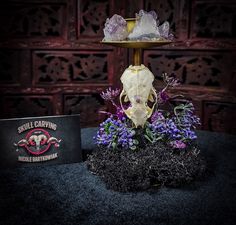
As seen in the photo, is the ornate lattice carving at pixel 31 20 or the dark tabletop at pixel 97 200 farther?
the ornate lattice carving at pixel 31 20

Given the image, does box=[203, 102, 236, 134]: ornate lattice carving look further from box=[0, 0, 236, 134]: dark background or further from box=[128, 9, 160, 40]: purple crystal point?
box=[128, 9, 160, 40]: purple crystal point

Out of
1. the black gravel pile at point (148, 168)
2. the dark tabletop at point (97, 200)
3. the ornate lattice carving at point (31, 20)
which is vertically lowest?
the dark tabletop at point (97, 200)

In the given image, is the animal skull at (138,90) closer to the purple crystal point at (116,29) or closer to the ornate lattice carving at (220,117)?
the purple crystal point at (116,29)

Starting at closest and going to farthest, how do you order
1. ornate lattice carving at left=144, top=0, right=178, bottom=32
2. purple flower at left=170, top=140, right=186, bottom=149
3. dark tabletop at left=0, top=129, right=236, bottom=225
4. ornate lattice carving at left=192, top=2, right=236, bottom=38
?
dark tabletop at left=0, top=129, right=236, bottom=225
purple flower at left=170, top=140, right=186, bottom=149
ornate lattice carving at left=192, top=2, right=236, bottom=38
ornate lattice carving at left=144, top=0, right=178, bottom=32

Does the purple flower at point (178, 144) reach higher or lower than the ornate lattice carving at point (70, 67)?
lower

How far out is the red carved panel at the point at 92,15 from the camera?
242 cm

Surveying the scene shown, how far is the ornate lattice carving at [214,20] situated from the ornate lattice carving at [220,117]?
1.48 feet

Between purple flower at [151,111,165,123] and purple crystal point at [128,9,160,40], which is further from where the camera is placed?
purple flower at [151,111,165,123]

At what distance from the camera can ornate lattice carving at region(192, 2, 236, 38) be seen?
88.4 inches

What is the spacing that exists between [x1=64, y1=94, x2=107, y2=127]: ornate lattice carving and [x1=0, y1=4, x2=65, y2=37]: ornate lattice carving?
1.51 ft

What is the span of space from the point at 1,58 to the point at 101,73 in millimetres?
683

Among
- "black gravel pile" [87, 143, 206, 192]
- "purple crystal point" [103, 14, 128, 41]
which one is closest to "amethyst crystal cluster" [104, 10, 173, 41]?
"purple crystal point" [103, 14, 128, 41]

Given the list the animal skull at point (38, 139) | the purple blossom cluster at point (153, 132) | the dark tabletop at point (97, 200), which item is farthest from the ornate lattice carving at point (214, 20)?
the animal skull at point (38, 139)

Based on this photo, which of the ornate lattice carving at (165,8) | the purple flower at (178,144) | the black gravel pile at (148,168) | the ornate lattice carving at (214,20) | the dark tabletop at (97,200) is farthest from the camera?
the ornate lattice carving at (165,8)
